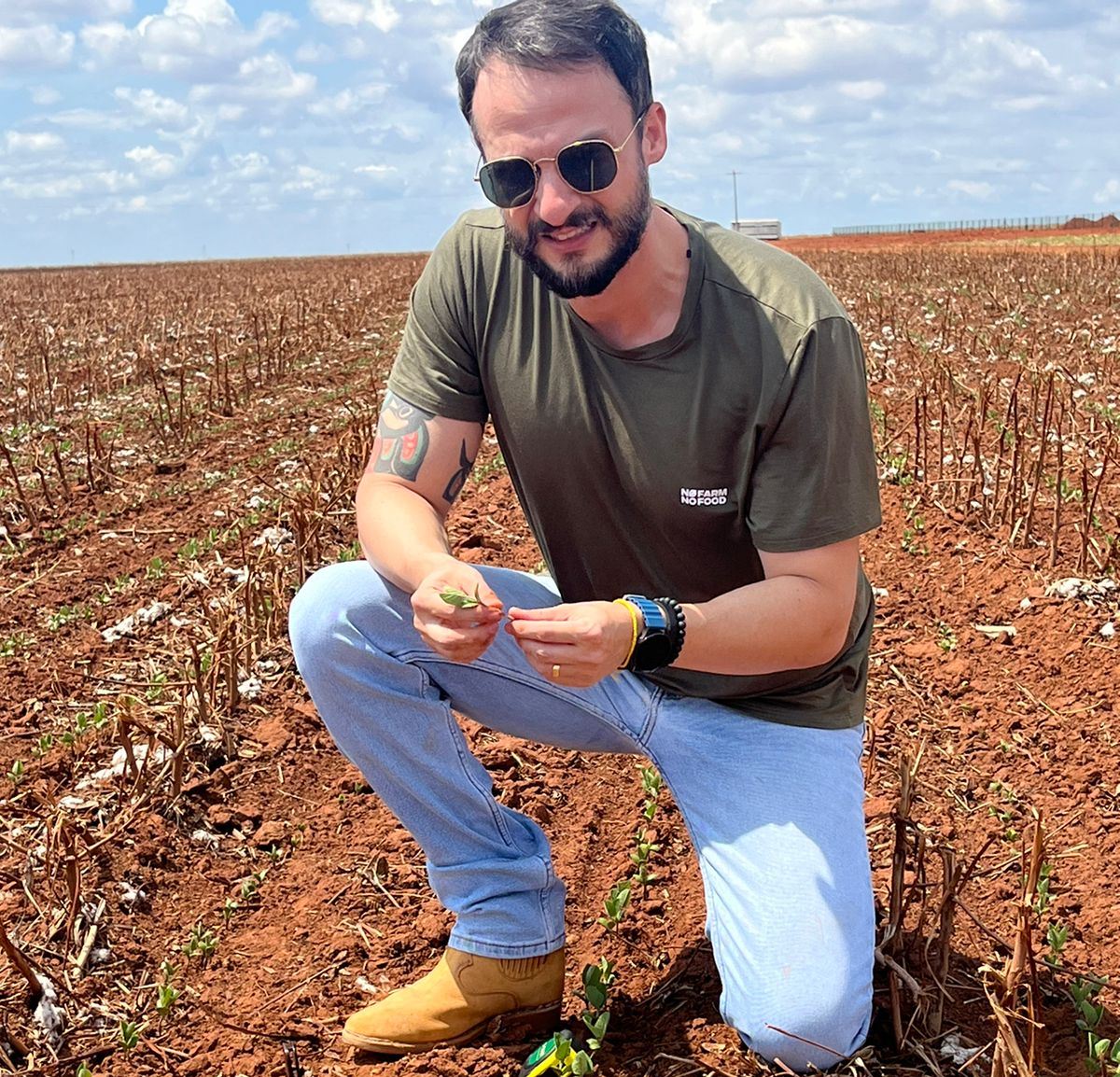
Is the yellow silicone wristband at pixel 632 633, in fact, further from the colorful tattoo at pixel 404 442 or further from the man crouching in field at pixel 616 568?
the colorful tattoo at pixel 404 442

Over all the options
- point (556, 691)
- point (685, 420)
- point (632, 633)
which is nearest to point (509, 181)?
point (685, 420)

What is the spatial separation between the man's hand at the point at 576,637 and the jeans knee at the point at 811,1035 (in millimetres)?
753

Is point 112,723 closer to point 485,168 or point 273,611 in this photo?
point 273,611

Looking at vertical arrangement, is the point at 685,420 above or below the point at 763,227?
below

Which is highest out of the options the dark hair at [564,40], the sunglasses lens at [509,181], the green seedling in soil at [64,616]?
the dark hair at [564,40]

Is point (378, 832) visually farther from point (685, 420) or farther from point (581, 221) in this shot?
point (581, 221)

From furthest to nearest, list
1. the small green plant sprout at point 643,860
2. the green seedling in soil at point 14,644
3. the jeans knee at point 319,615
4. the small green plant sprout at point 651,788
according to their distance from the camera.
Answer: the green seedling in soil at point 14,644 < the small green plant sprout at point 651,788 < the small green plant sprout at point 643,860 < the jeans knee at point 319,615

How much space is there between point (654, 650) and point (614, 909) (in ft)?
3.03

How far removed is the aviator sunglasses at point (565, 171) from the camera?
8.71 ft

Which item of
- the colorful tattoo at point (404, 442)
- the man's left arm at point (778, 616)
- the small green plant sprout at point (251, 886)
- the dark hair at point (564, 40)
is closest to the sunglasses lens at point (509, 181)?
the dark hair at point (564, 40)

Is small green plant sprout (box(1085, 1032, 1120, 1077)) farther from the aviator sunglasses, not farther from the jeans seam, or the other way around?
→ the aviator sunglasses

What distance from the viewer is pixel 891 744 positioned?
4043 mm

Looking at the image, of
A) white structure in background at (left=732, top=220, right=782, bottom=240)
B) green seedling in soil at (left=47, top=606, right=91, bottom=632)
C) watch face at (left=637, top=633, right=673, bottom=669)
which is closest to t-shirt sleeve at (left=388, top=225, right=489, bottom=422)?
watch face at (left=637, top=633, right=673, bottom=669)

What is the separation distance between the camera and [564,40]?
264 centimetres
